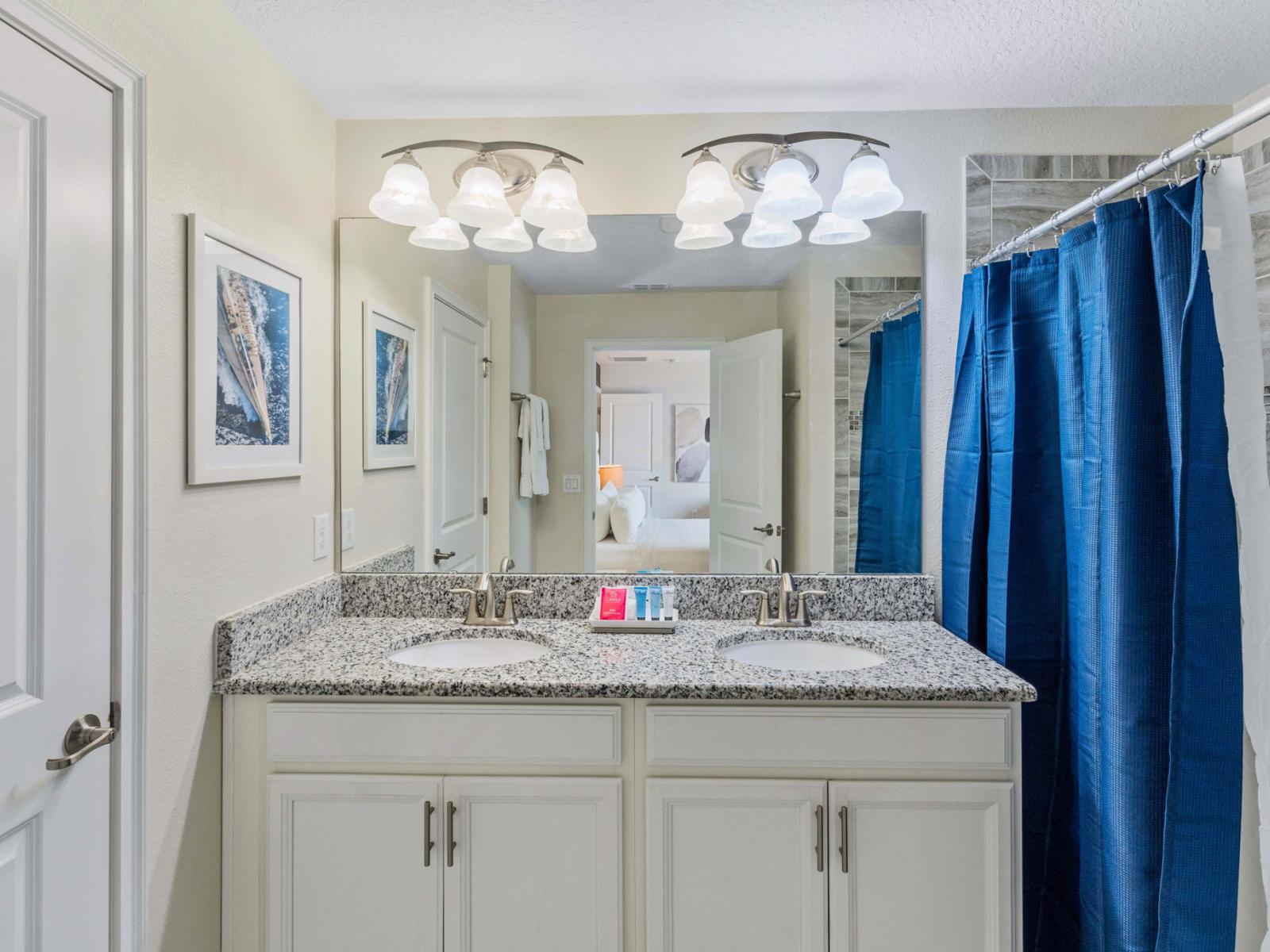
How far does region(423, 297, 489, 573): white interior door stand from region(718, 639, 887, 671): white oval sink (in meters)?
0.78

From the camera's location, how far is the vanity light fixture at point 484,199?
1800 millimetres

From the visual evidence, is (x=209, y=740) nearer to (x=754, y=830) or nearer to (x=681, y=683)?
(x=681, y=683)

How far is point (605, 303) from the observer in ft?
6.50

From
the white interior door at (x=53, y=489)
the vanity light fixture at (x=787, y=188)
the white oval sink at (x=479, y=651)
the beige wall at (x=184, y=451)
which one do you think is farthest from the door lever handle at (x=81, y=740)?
the vanity light fixture at (x=787, y=188)

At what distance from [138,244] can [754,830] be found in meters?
1.62

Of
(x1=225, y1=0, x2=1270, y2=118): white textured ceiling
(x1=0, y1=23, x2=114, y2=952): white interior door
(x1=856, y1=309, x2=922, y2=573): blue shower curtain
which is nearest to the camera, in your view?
(x1=0, y1=23, x2=114, y2=952): white interior door

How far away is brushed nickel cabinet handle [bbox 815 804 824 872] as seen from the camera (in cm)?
139

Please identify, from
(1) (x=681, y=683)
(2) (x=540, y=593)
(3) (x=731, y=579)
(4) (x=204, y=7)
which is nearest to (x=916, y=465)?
(3) (x=731, y=579)

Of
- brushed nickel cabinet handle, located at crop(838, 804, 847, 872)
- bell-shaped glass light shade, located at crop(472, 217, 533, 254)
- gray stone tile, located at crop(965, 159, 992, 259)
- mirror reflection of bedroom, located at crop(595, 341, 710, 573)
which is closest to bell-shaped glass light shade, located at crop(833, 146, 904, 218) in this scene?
gray stone tile, located at crop(965, 159, 992, 259)

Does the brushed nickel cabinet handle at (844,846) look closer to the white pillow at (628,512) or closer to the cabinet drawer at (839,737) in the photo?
the cabinet drawer at (839,737)

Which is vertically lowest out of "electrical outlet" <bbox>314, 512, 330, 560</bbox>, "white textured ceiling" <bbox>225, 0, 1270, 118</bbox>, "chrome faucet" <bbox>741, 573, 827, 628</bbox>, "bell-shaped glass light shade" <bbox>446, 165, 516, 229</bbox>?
"chrome faucet" <bbox>741, 573, 827, 628</bbox>

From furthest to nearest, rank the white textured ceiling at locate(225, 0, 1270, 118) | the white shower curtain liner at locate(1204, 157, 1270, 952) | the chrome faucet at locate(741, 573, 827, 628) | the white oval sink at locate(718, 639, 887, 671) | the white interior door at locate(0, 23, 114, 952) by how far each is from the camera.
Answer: the chrome faucet at locate(741, 573, 827, 628) → the white oval sink at locate(718, 639, 887, 671) → the white textured ceiling at locate(225, 0, 1270, 118) → the white shower curtain liner at locate(1204, 157, 1270, 952) → the white interior door at locate(0, 23, 114, 952)

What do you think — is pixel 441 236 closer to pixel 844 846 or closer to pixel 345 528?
pixel 345 528

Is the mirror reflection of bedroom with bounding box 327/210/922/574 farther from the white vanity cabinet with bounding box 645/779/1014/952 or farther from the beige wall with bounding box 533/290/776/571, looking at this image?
the white vanity cabinet with bounding box 645/779/1014/952
